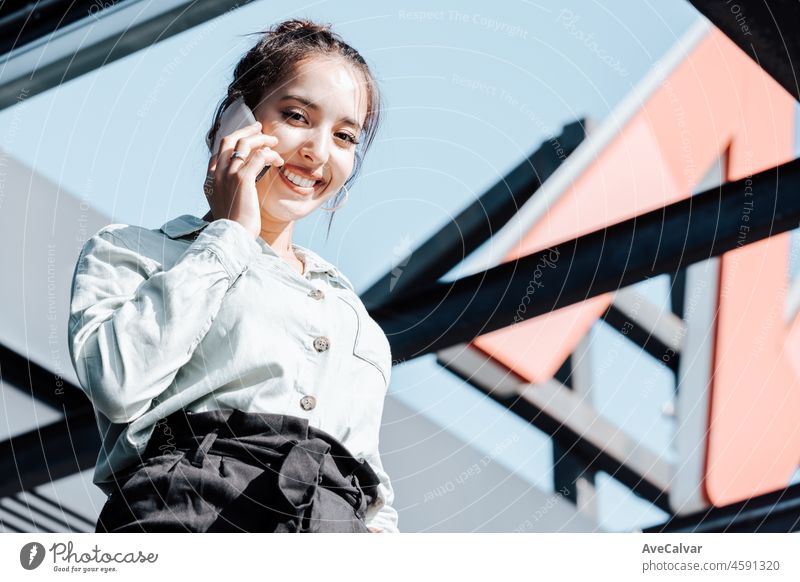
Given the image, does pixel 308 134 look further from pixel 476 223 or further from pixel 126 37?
pixel 476 223

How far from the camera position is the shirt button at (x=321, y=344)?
0.79 metres

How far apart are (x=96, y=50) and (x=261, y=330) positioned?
0.51m

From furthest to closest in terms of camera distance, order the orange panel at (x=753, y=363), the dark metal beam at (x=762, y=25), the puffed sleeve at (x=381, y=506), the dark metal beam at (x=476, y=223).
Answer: the orange panel at (x=753, y=363)
the dark metal beam at (x=476, y=223)
the dark metal beam at (x=762, y=25)
the puffed sleeve at (x=381, y=506)

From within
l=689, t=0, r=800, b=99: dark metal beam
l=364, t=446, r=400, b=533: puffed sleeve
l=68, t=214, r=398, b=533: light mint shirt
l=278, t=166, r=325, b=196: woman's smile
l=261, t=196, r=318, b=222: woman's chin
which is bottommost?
l=364, t=446, r=400, b=533: puffed sleeve

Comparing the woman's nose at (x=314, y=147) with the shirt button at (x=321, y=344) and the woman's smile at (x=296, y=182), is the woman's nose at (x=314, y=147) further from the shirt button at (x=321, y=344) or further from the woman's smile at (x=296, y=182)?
the shirt button at (x=321, y=344)

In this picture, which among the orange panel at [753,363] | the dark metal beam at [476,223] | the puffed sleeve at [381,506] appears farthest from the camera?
the orange panel at [753,363]

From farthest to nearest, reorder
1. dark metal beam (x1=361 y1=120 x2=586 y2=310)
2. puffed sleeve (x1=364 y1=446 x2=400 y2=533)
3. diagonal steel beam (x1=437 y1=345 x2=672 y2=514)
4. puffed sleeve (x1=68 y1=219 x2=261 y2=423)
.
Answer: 1. diagonal steel beam (x1=437 y1=345 x2=672 y2=514)
2. dark metal beam (x1=361 y1=120 x2=586 y2=310)
3. puffed sleeve (x1=364 y1=446 x2=400 y2=533)
4. puffed sleeve (x1=68 y1=219 x2=261 y2=423)

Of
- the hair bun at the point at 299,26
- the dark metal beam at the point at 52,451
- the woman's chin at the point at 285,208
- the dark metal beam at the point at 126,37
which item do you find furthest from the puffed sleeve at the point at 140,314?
the dark metal beam at the point at 52,451

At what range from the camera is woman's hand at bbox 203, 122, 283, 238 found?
795mm

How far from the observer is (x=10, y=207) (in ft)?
4.36

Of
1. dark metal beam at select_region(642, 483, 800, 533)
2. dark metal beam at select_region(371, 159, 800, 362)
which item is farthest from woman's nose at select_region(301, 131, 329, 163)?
dark metal beam at select_region(642, 483, 800, 533)

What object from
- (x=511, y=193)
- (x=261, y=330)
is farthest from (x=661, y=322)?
(x=261, y=330)

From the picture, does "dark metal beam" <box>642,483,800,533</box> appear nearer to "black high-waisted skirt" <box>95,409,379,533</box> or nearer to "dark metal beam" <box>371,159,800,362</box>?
"dark metal beam" <box>371,159,800,362</box>

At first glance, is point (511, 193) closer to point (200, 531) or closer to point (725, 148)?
point (725, 148)
